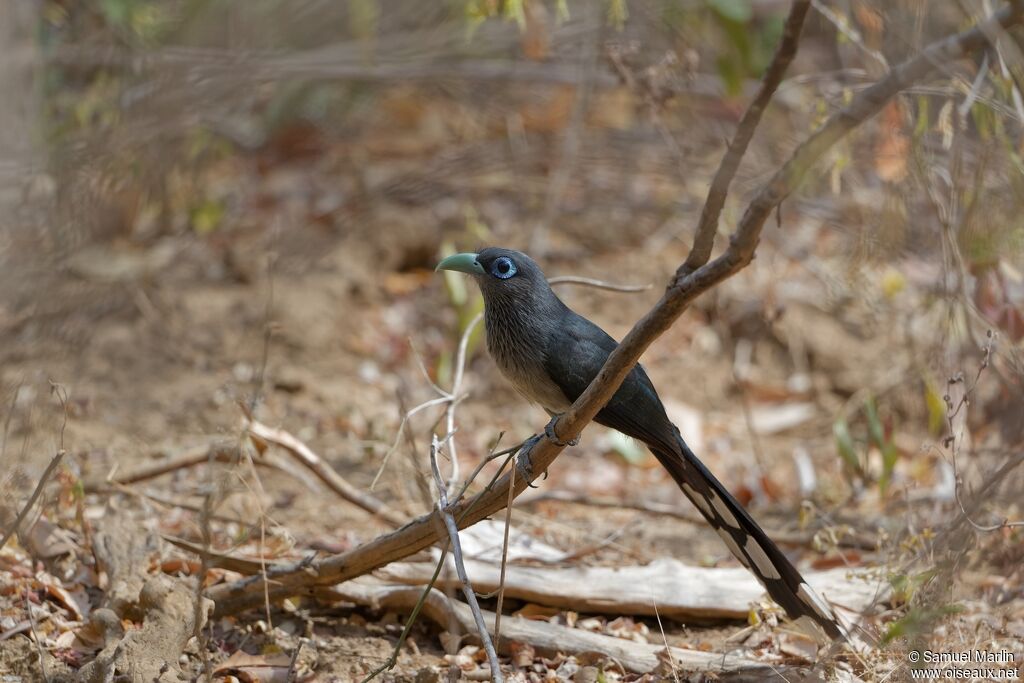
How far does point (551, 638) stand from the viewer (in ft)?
12.3

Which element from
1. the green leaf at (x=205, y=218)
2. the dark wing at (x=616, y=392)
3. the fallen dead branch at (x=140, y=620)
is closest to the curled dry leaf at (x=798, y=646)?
the dark wing at (x=616, y=392)

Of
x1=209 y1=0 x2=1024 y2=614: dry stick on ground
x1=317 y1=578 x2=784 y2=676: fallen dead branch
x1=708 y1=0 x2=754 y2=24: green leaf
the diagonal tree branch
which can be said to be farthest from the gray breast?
x1=708 y1=0 x2=754 y2=24: green leaf

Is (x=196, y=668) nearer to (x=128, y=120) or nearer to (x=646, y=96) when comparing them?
(x=128, y=120)

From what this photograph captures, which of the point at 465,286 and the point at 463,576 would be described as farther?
the point at 465,286

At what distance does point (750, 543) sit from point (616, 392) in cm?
73

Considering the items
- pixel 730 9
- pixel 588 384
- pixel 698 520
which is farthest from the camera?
pixel 730 9

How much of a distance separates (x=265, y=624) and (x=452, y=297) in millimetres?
2402

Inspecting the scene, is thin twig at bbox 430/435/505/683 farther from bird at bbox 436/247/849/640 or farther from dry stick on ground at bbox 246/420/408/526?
dry stick on ground at bbox 246/420/408/526

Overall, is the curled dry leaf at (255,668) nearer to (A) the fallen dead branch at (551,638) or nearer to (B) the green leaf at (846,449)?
(A) the fallen dead branch at (551,638)

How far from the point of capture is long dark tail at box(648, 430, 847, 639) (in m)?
3.54

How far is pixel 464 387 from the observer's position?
6.57 metres

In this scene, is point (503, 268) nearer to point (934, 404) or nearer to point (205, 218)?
point (934, 404)

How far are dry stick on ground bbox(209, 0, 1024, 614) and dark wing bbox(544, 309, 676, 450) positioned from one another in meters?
0.39

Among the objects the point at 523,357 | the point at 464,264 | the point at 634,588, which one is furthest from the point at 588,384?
the point at 634,588
